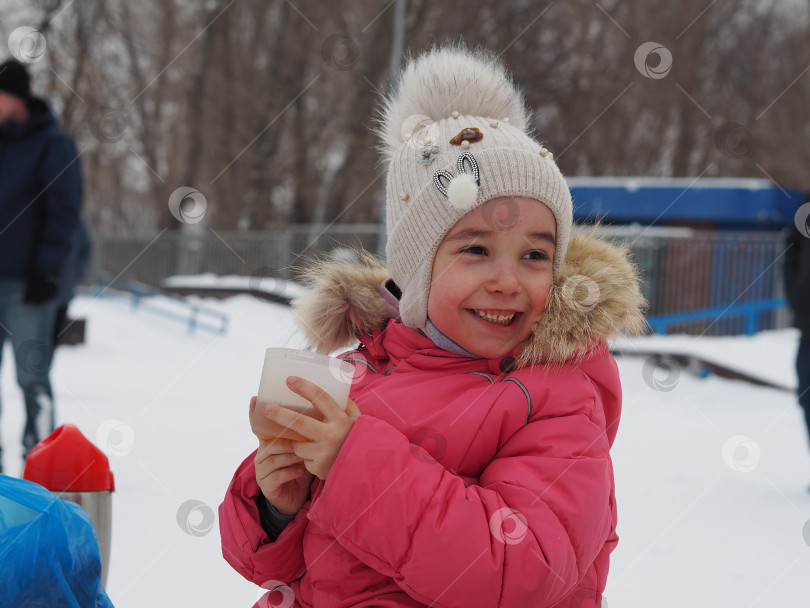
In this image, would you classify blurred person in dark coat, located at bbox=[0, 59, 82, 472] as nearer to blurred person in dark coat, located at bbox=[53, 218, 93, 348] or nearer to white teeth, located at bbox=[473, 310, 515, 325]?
blurred person in dark coat, located at bbox=[53, 218, 93, 348]

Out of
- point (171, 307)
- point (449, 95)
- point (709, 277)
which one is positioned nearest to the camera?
point (449, 95)

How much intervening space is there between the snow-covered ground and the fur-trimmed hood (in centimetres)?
11

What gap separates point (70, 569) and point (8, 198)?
2984mm

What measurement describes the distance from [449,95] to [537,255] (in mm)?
494

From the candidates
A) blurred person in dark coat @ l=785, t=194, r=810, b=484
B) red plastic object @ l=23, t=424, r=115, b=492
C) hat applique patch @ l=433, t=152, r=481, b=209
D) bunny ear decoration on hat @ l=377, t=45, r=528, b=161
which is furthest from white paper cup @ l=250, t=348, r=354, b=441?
blurred person in dark coat @ l=785, t=194, r=810, b=484

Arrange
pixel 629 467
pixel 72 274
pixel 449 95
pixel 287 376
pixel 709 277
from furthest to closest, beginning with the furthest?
1. pixel 709 277
2. pixel 629 467
3. pixel 72 274
4. pixel 449 95
5. pixel 287 376

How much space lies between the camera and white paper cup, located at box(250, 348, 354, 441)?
161 cm

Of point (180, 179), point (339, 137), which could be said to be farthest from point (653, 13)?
point (180, 179)

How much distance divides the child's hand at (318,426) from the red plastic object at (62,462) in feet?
4.49

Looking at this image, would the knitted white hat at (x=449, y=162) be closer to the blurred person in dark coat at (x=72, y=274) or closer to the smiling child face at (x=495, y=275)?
the smiling child face at (x=495, y=275)

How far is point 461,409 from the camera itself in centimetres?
178

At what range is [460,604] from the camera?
1.59 metres

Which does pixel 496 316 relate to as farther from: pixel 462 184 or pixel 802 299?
pixel 802 299

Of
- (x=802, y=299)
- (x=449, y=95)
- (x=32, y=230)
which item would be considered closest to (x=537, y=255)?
(x=449, y=95)
